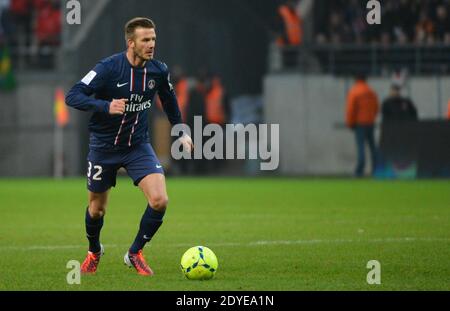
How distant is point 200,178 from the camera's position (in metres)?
28.2

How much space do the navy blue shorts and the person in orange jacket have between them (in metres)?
16.4

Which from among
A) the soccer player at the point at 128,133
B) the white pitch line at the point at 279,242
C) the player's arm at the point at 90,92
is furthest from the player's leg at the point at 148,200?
the white pitch line at the point at 279,242

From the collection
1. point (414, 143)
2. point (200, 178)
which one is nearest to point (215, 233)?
point (414, 143)

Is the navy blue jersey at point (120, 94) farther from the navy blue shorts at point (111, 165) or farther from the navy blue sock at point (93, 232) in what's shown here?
the navy blue sock at point (93, 232)

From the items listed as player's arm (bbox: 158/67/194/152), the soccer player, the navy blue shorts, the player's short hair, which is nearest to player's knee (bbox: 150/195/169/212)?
the soccer player

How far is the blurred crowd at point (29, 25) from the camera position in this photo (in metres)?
31.1

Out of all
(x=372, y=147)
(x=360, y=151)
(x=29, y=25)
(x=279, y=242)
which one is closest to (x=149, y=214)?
(x=279, y=242)

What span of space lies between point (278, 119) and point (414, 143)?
207 inches

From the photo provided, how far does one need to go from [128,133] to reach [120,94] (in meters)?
0.36

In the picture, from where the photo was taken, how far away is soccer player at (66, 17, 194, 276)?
10.1 meters

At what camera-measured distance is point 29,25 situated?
103ft

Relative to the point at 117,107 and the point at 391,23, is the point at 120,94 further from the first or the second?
the point at 391,23
